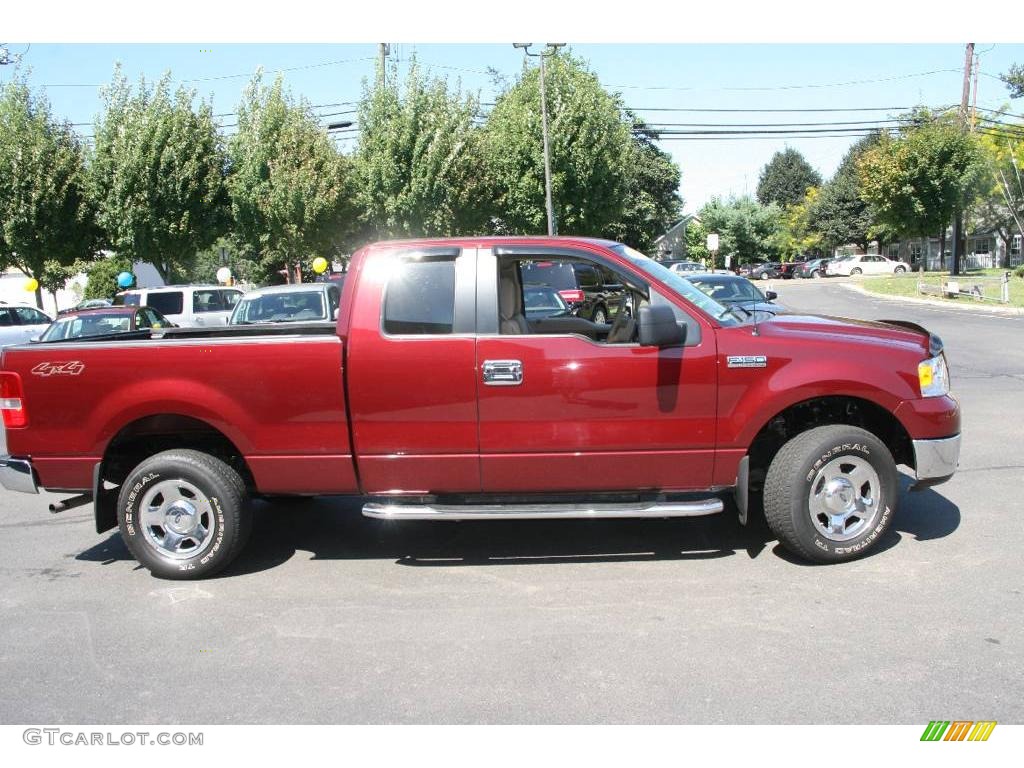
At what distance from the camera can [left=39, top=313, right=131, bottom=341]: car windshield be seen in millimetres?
14250

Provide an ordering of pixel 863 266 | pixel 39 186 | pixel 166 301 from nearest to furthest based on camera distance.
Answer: pixel 166 301 < pixel 39 186 < pixel 863 266

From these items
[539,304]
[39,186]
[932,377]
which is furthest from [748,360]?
[39,186]

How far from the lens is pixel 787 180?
100125mm

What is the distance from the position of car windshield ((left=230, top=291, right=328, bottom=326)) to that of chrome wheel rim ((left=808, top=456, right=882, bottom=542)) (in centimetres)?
1047

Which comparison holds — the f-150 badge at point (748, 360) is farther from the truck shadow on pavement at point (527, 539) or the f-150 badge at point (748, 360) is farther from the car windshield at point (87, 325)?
the car windshield at point (87, 325)

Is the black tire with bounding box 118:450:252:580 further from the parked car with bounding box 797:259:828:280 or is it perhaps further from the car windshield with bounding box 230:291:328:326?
the parked car with bounding box 797:259:828:280

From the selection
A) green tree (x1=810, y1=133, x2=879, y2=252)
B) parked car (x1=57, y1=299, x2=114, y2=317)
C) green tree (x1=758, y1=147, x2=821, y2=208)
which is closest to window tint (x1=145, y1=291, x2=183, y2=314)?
parked car (x1=57, y1=299, x2=114, y2=317)

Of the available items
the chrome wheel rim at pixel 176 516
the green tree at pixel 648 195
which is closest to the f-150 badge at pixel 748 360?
the chrome wheel rim at pixel 176 516

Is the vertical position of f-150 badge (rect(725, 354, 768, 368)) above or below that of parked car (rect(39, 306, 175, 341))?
above

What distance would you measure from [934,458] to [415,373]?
3.17 metres

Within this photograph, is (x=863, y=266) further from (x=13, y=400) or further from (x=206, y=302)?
(x=13, y=400)

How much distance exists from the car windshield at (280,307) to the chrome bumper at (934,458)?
35.1 ft

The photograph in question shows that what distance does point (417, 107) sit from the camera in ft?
90.1

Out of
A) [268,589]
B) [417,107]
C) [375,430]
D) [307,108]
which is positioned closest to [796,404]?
[375,430]
